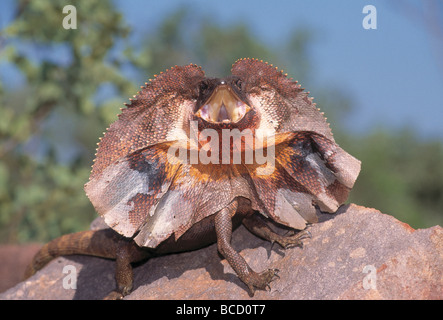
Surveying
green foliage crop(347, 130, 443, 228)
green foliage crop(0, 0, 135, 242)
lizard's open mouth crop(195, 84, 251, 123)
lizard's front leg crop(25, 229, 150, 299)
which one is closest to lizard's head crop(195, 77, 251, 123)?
lizard's open mouth crop(195, 84, 251, 123)

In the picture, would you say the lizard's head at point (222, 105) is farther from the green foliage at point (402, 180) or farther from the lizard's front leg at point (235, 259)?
the green foliage at point (402, 180)

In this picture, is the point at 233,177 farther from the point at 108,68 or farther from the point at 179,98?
the point at 108,68

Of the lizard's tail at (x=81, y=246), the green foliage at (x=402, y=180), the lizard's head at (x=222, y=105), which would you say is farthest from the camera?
the green foliage at (x=402, y=180)

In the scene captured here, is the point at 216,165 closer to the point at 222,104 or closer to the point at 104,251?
the point at 222,104

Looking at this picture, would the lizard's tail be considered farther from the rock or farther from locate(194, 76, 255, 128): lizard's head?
locate(194, 76, 255, 128): lizard's head

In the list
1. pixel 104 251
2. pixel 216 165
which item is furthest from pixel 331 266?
pixel 104 251

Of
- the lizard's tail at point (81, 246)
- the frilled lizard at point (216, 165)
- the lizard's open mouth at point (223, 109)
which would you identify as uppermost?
the lizard's open mouth at point (223, 109)

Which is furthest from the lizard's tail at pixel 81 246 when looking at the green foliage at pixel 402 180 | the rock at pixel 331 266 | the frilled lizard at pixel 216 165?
the green foliage at pixel 402 180
